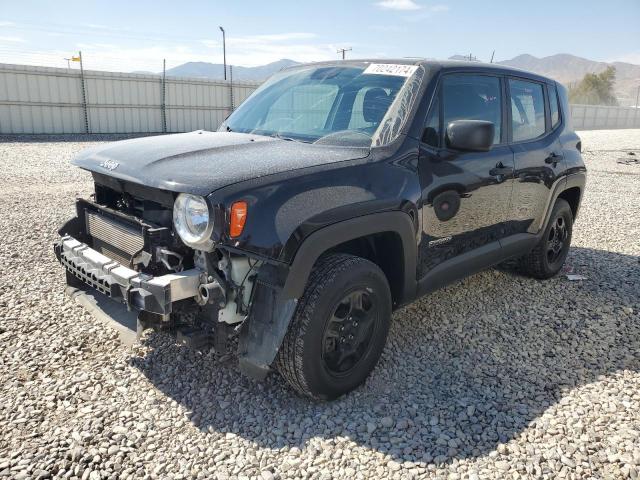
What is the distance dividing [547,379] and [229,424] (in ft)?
6.58

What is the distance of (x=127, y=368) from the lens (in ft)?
10.7

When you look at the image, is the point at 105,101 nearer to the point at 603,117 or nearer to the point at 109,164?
the point at 109,164

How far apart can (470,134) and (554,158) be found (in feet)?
6.19

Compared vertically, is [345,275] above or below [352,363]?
above

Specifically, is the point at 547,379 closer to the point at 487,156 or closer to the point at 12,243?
the point at 487,156

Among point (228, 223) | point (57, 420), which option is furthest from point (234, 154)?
point (57, 420)

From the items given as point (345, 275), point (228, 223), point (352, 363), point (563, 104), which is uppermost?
point (563, 104)

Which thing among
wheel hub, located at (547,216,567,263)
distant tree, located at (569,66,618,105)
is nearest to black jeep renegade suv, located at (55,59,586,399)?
wheel hub, located at (547,216,567,263)

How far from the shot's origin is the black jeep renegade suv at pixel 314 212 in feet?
8.25

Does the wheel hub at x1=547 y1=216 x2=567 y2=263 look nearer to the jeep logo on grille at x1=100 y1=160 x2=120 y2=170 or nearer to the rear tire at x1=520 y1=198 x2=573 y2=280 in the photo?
the rear tire at x1=520 y1=198 x2=573 y2=280

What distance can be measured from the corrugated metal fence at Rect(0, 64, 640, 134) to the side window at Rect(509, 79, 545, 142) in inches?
553

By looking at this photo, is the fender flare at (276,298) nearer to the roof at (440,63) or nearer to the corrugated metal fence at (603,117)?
the roof at (440,63)

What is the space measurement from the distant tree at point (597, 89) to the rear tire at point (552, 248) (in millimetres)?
74044

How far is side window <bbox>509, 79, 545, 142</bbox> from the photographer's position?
4184mm
